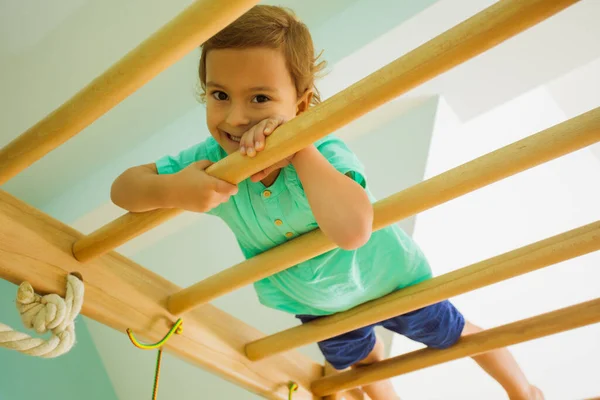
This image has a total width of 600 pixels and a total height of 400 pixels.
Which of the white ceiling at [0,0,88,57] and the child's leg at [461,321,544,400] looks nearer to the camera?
the child's leg at [461,321,544,400]

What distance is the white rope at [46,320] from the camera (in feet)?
2.66

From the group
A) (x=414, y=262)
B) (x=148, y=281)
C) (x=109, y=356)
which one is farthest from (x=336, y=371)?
(x=109, y=356)

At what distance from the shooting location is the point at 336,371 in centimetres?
131

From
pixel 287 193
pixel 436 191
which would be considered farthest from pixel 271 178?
pixel 436 191

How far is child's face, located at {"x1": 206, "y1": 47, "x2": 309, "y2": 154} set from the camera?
83 centimetres

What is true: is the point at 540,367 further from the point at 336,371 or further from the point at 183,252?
the point at 183,252

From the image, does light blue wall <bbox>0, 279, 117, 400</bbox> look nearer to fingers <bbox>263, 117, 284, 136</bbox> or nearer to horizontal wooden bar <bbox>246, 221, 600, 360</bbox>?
horizontal wooden bar <bbox>246, 221, 600, 360</bbox>

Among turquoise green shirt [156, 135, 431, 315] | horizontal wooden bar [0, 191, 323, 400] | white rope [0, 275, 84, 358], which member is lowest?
white rope [0, 275, 84, 358]

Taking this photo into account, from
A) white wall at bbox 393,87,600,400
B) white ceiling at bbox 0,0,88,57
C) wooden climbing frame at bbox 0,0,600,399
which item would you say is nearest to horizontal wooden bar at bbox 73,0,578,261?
wooden climbing frame at bbox 0,0,600,399

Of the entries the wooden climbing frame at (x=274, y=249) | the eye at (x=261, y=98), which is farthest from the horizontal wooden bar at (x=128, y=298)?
the eye at (x=261, y=98)

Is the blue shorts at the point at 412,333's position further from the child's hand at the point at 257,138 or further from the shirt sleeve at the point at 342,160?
the child's hand at the point at 257,138

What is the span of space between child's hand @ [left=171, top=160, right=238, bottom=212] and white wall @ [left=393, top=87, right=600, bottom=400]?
3.19 ft

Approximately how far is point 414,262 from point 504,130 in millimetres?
827

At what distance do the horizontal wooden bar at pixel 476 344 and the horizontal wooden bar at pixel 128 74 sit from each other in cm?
69
